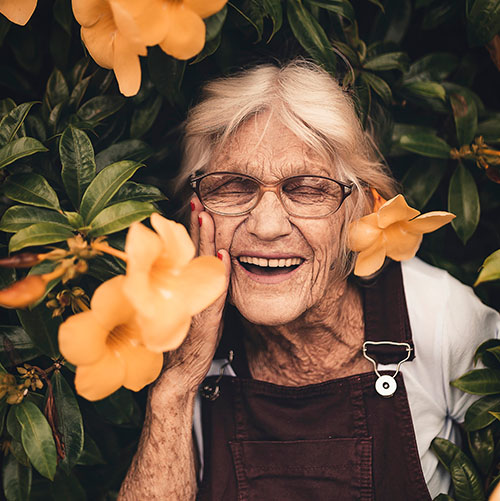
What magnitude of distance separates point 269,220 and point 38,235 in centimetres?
64

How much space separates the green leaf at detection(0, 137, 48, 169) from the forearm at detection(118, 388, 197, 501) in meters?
0.84

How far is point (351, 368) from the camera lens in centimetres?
195

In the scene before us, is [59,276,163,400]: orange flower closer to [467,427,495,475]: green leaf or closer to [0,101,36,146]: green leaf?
[0,101,36,146]: green leaf

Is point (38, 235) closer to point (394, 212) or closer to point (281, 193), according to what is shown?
point (281, 193)

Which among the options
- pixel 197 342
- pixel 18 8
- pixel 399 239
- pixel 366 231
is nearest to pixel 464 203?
pixel 399 239

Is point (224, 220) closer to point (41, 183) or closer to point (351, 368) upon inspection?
point (41, 183)

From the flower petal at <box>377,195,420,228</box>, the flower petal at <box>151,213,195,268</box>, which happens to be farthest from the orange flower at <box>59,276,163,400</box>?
the flower petal at <box>377,195,420,228</box>

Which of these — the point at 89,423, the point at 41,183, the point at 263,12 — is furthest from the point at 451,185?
the point at 89,423

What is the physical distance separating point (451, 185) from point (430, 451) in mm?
924

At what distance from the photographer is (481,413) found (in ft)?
5.82

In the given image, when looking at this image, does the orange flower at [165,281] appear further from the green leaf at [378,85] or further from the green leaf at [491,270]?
the green leaf at [378,85]

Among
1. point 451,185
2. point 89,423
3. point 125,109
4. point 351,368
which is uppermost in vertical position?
point 125,109

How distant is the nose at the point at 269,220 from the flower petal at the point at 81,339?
652 millimetres

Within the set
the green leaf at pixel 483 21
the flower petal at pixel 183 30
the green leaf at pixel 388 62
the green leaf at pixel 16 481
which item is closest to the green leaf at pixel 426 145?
the green leaf at pixel 388 62
